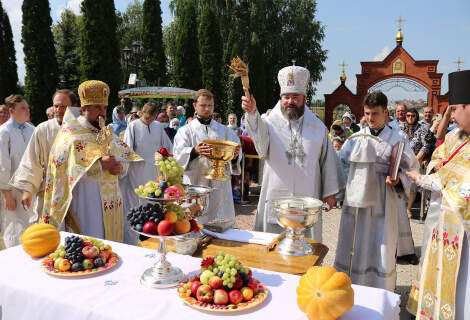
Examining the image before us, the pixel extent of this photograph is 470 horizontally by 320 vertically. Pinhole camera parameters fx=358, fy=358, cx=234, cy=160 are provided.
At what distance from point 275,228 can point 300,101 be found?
1.34 m

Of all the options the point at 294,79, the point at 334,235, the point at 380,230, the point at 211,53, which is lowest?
the point at 334,235

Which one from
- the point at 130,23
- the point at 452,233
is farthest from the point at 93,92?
the point at 130,23

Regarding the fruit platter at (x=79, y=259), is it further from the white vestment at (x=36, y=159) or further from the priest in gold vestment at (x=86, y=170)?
the white vestment at (x=36, y=159)

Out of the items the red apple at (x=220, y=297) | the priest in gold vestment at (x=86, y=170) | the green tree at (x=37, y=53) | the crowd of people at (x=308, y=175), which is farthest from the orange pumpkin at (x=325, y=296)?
the green tree at (x=37, y=53)

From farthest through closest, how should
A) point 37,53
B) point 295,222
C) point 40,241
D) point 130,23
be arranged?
point 130,23
point 37,53
point 295,222
point 40,241

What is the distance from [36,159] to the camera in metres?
3.54

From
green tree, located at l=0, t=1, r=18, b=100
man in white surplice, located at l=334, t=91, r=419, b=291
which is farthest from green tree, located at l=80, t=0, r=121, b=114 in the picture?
man in white surplice, located at l=334, t=91, r=419, b=291

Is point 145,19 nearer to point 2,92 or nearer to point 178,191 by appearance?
point 2,92

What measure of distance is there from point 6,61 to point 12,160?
21384 millimetres

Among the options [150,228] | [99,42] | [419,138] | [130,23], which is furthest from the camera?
[130,23]

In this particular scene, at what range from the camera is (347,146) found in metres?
4.00

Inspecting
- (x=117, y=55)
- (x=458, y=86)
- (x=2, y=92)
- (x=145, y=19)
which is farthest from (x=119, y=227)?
(x=145, y=19)

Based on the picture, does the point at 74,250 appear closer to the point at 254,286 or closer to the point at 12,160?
the point at 254,286

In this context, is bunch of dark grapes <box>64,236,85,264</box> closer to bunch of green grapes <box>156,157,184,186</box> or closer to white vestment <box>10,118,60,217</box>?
bunch of green grapes <box>156,157,184,186</box>
